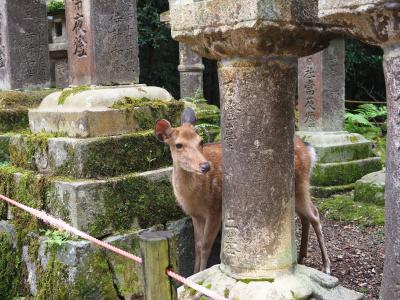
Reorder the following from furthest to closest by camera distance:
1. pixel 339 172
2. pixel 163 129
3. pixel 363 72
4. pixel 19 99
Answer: pixel 363 72, pixel 339 172, pixel 19 99, pixel 163 129

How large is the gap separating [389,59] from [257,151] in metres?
0.99

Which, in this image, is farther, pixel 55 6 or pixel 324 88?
pixel 55 6

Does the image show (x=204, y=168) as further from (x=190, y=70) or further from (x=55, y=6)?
(x=190, y=70)

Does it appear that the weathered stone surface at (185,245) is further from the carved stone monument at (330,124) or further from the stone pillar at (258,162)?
the carved stone monument at (330,124)

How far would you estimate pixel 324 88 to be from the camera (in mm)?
8133

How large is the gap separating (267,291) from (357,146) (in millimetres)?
5673

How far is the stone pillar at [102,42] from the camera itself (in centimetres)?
437

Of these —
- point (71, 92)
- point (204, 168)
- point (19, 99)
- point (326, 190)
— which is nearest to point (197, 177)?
point (204, 168)

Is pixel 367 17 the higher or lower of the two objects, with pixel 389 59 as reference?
higher

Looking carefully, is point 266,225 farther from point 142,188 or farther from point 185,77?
point 185,77

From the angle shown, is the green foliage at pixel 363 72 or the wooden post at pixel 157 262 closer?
the wooden post at pixel 157 262

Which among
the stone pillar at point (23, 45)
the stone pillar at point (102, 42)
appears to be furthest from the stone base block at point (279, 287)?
the stone pillar at point (23, 45)

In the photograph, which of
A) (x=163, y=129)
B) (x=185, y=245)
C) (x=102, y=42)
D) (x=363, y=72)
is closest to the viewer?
(x=163, y=129)

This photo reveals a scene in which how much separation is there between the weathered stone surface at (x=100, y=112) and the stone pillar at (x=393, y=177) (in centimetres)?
233
